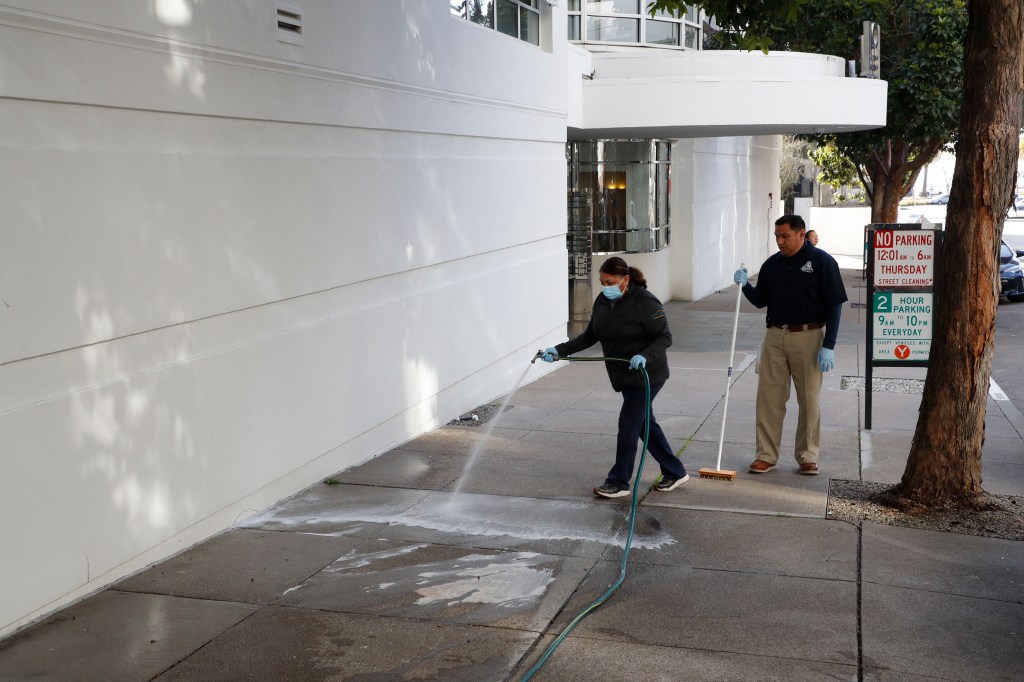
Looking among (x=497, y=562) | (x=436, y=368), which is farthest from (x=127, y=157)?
(x=436, y=368)

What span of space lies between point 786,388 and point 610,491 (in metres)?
1.88

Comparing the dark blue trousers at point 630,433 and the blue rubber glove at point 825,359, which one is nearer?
the dark blue trousers at point 630,433

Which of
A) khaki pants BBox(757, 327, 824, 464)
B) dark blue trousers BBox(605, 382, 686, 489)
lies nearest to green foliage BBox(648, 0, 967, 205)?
khaki pants BBox(757, 327, 824, 464)

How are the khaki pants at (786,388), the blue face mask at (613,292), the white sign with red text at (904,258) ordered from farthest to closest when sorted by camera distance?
the white sign with red text at (904,258), the khaki pants at (786,388), the blue face mask at (613,292)

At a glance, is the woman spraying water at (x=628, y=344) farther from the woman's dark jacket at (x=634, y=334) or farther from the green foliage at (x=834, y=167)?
the green foliage at (x=834, y=167)

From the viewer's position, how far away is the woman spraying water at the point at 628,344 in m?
7.65

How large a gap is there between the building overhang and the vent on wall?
9.40m

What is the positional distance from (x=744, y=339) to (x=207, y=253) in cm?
1290

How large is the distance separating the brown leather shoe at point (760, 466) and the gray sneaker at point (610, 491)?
1.29 meters

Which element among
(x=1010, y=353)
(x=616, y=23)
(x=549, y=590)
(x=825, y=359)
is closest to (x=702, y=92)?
(x=616, y=23)

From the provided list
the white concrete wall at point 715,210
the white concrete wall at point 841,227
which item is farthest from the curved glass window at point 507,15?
the white concrete wall at point 841,227

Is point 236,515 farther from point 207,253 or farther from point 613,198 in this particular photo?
point 613,198

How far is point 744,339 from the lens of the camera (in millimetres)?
18406

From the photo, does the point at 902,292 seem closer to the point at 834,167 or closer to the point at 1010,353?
the point at 1010,353
